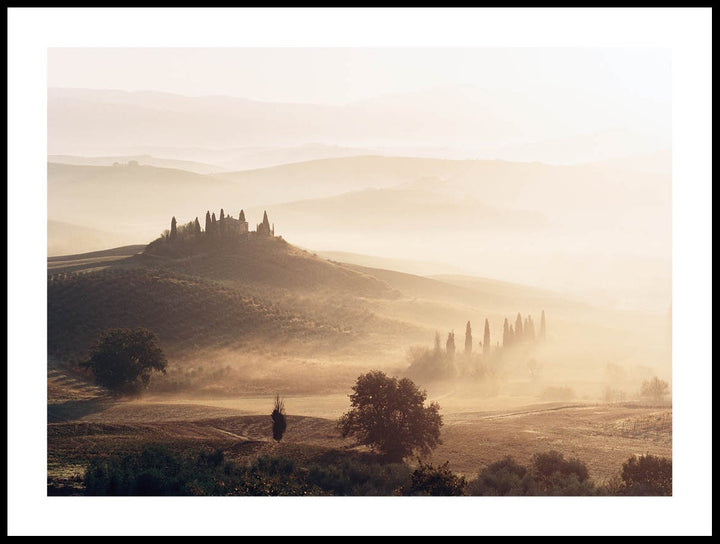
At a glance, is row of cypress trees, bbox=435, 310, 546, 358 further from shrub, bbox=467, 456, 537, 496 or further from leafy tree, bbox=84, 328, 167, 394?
shrub, bbox=467, 456, 537, 496

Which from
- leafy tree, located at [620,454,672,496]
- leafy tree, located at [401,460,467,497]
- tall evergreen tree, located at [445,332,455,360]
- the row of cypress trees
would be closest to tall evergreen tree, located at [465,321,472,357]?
the row of cypress trees

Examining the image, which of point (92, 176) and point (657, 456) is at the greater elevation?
point (92, 176)

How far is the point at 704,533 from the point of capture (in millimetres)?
22031

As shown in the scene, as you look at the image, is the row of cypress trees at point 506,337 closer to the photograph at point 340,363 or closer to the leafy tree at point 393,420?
the photograph at point 340,363

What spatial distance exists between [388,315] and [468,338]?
33.1 ft

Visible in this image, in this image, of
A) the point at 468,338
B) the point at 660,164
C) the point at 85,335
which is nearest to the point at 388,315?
the point at 468,338

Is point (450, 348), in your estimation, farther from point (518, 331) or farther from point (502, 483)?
point (502, 483)

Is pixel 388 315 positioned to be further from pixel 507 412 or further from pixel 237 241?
pixel 507 412

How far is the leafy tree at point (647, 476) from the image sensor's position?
23078mm

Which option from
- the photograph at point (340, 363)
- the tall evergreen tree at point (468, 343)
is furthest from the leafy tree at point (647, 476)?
the tall evergreen tree at point (468, 343)

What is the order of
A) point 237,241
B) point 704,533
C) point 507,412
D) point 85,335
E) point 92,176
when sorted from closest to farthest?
point 704,533 < point 507,412 < point 85,335 < point 237,241 < point 92,176

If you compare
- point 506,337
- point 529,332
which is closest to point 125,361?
point 506,337

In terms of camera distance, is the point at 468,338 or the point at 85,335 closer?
the point at 85,335

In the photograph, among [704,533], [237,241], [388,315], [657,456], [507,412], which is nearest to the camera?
[704,533]
